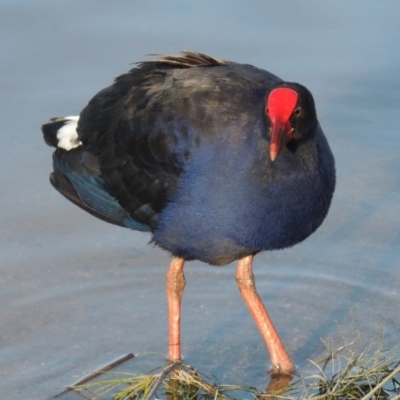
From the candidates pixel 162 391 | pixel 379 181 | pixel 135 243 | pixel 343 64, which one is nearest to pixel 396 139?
pixel 379 181

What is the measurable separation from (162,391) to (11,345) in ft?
2.75

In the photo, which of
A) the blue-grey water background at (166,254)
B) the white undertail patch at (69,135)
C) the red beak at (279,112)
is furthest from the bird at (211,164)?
the blue-grey water background at (166,254)

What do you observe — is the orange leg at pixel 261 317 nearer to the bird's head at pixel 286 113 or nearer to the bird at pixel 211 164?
the bird at pixel 211 164

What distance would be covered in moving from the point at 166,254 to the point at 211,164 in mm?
1452

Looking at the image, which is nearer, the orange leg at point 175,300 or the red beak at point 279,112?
the red beak at point 279,112

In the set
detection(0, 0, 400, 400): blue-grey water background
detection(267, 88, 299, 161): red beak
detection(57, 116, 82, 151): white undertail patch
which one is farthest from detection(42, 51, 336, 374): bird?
detection(0, 0, 400, 400): blue-grey water background

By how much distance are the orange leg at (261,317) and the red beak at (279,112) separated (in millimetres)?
984

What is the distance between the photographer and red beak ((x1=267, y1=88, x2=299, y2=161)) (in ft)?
14.3

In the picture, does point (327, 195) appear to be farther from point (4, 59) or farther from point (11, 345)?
point (4, 59)

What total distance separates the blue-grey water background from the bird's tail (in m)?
0.68

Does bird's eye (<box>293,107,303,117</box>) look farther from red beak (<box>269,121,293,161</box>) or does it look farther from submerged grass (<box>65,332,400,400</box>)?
submerged grass (<box>65,332,400,400</box>)

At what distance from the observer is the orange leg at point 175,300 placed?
5168 mm

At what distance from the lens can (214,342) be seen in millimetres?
5328

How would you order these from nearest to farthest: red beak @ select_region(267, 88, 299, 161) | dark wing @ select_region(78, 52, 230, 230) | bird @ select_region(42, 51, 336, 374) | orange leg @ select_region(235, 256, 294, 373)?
red beak @ select_region(267, 88, 299, 161) → bird @ select_region(42, 51, 336, 374) → dark wing @ select_region(78, 52, 230, 230) → orange leg @ select_region(235, 256, 294, 373)
